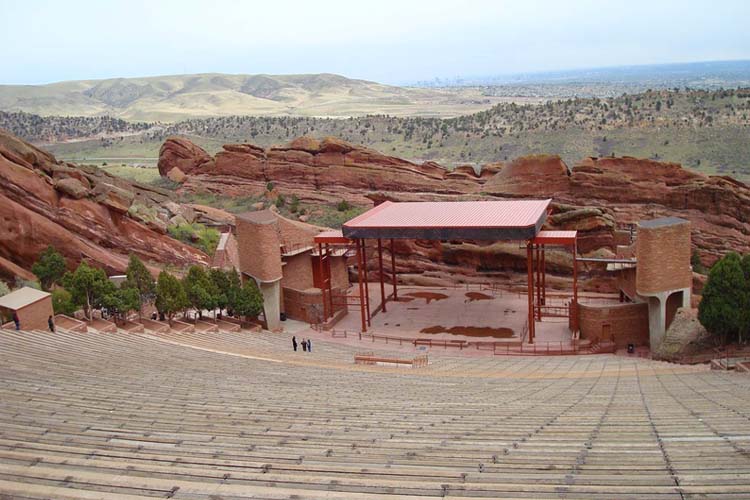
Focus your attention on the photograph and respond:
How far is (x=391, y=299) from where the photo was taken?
40938 mm

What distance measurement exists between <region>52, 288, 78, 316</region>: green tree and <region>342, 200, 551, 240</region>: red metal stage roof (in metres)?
12.8

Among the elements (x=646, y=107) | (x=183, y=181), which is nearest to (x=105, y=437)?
(x=183, y=181)

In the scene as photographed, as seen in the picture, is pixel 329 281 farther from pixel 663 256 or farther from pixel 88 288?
pixel 663 256

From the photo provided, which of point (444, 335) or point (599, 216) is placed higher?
point (599, 216)

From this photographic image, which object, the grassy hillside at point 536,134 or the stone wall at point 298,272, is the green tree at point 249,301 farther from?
the grassy hillside at point 536,134

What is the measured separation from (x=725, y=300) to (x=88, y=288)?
25869mm

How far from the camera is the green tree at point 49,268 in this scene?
32562mm

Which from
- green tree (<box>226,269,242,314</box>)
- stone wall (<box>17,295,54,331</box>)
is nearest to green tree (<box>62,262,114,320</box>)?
stone wall (<box>17,295,54,331</box>)

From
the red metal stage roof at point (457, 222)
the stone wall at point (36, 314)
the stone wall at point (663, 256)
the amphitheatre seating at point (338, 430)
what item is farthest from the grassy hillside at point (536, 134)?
the stone wall at point (36, 314)

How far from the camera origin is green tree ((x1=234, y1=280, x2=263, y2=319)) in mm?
33344

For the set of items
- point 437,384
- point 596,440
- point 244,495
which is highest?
point 244,495

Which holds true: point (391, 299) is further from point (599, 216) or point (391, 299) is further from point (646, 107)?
point (646, 107)

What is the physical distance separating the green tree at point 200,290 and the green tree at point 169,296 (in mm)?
854

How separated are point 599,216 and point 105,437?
122 ft
